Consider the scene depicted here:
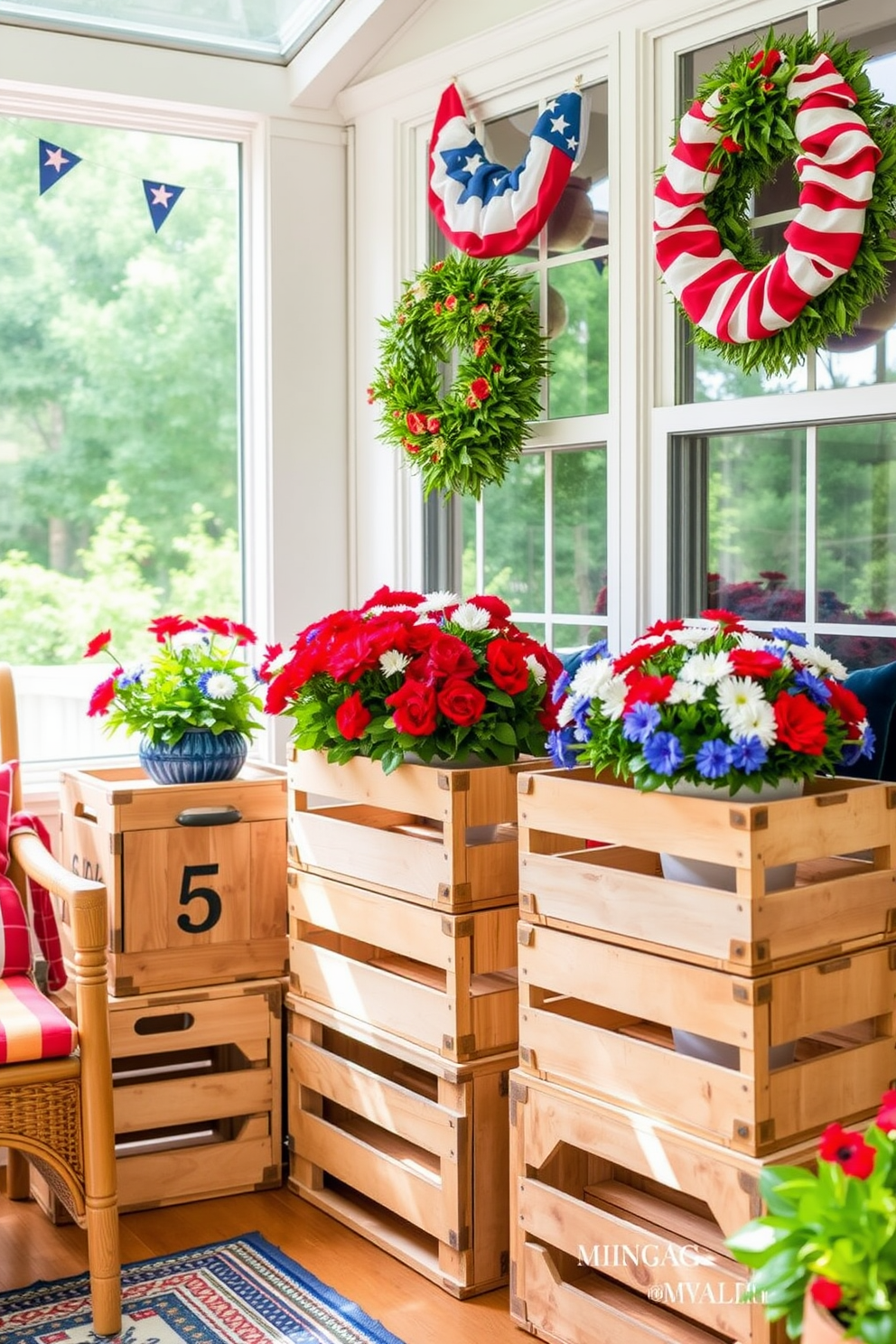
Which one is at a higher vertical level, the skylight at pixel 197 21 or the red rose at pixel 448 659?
the skylight at pixel 197 21

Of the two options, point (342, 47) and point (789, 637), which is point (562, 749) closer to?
point (789, 637)

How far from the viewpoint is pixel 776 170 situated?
7.91ft

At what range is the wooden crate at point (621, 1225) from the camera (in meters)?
1.82

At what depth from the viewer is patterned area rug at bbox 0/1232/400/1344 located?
2.15m

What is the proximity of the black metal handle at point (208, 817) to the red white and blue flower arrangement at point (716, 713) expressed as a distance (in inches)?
38.1

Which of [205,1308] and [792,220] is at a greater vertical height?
[792,220]

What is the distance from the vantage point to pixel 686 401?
8.68ft

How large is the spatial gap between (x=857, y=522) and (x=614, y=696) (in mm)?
705

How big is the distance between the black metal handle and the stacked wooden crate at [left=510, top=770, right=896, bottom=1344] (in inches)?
31.4

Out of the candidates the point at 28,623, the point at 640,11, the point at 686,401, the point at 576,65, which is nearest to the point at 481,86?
the point at 576,65

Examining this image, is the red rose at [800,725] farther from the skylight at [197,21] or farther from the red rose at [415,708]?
the skylight at [197,21]

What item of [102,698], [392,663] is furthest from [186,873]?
[392,663]

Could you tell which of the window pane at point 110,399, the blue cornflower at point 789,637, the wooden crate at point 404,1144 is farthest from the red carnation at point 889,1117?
the window pane at point 110,399

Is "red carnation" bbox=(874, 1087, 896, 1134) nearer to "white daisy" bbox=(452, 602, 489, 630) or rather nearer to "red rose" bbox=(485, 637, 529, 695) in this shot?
"red rose" bbox=(485, 637, 529, 695)
